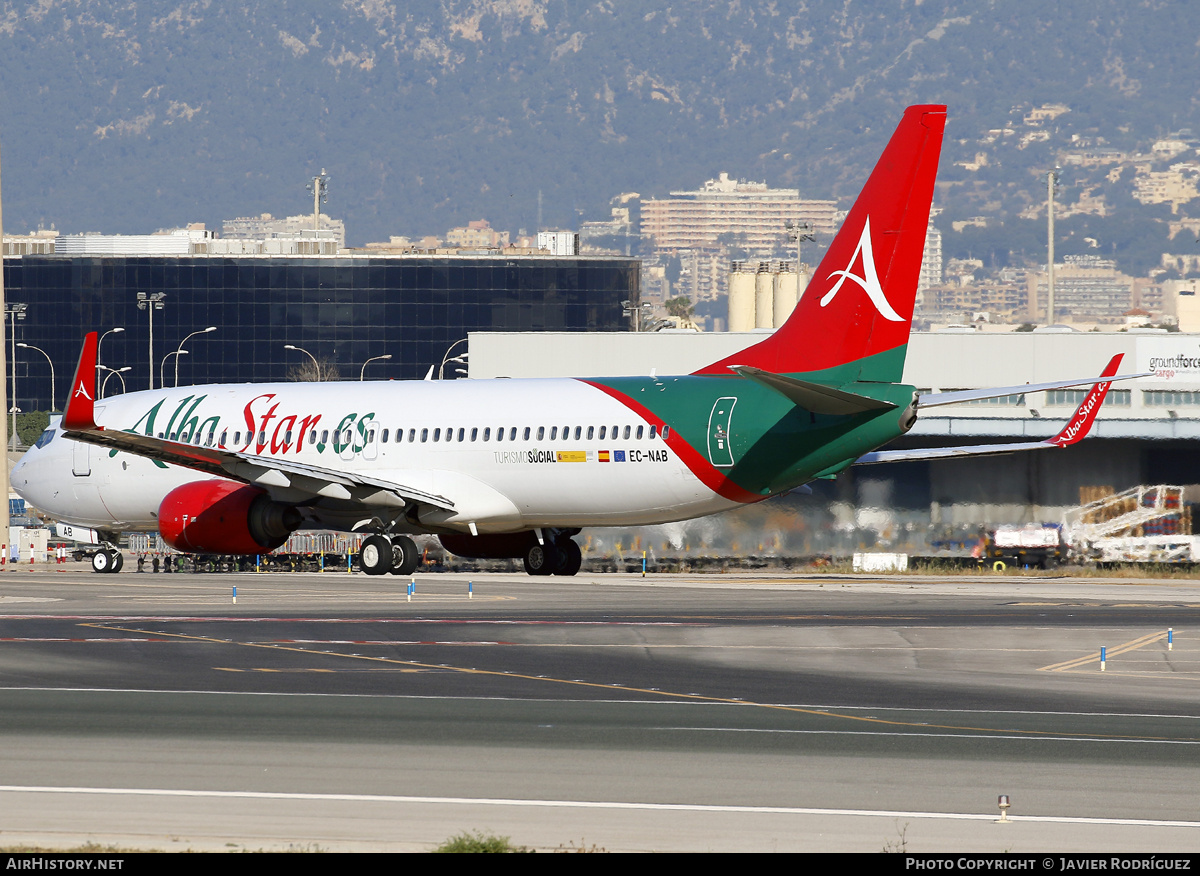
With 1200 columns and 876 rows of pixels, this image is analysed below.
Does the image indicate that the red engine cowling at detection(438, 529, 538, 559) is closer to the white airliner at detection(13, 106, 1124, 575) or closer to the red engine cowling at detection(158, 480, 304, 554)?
the white airliner at detection(13, 106, 1124, 575)

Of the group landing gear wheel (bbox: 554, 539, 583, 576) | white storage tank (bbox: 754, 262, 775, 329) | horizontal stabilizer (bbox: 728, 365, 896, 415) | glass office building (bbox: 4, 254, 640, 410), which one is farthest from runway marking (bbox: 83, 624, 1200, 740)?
glass office building (bbox: 4, 254, 640, 410)

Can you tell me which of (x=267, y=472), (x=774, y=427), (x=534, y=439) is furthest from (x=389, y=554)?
(x=774, y=427)

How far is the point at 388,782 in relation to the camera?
624 inches

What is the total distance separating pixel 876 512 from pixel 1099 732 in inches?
1361

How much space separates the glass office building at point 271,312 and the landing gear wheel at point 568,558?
145 metres

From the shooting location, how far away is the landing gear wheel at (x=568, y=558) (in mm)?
46344

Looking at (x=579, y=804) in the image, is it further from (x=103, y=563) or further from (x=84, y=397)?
(x=103, y=563)

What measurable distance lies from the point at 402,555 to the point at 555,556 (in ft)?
14.3

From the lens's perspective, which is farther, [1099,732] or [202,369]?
[202,369]

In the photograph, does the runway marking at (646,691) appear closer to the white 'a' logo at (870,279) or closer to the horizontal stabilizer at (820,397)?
the horizontal stabilizer at (820,397)

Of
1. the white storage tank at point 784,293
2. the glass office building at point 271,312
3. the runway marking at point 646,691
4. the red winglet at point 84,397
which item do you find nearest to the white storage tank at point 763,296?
the white storage tank at point 784,293

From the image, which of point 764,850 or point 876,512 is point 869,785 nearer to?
point 764,850

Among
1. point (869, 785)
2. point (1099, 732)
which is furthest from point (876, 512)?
point (869, 785)
